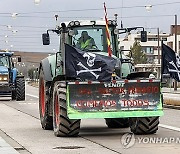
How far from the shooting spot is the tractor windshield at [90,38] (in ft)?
53.4

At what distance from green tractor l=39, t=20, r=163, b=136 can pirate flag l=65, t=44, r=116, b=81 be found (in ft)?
0.10

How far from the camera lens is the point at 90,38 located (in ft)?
53.8

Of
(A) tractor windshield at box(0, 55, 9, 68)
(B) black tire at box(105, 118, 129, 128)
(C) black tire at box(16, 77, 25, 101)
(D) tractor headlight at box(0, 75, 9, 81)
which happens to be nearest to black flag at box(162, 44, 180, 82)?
(B) black tire at box(105, 118, 129, 128)

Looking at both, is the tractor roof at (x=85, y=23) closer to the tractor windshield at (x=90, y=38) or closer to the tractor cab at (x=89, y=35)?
the tractor cab at (x=89, y=35)

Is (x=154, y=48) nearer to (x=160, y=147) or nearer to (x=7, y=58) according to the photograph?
(x=7, y=58)

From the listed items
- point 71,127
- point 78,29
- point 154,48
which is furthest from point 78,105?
point 154,48

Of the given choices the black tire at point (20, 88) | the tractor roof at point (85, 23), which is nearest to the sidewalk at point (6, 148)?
the tractor roof at point (85, 23)

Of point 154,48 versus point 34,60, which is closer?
point 34,60

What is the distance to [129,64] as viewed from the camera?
53.5 ft

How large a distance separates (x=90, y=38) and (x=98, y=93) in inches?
95.1

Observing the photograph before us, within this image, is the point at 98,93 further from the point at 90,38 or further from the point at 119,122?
the point at 119,122

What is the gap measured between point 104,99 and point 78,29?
9.28ft

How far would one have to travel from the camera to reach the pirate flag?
14938 millimetres

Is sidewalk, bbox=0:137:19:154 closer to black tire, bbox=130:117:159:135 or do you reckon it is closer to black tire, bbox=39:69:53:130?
black tire, bbox=39:69:53:130
